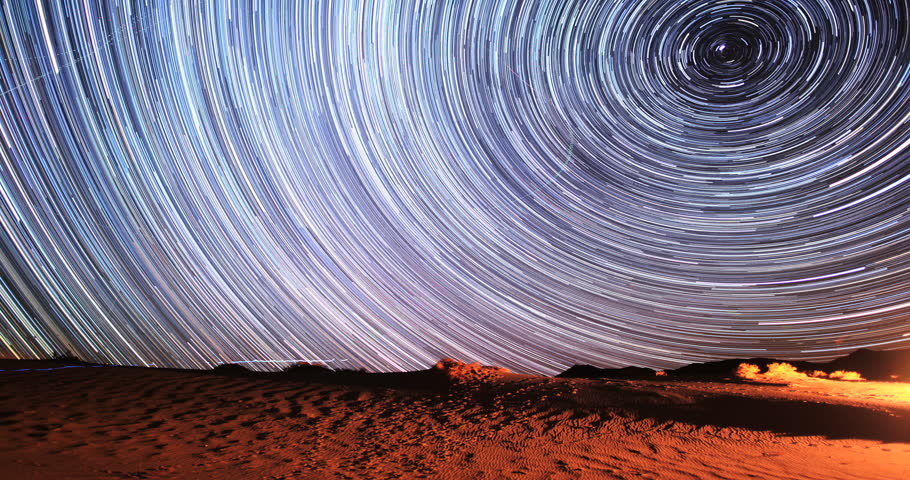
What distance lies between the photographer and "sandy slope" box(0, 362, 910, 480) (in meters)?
5.62

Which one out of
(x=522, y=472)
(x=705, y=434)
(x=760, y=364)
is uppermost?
(x=760, y=364)

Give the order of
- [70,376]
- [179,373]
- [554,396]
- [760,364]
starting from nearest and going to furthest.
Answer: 1. [554,396]
2. [70,376]
3. [179,373]
4. [760,364]

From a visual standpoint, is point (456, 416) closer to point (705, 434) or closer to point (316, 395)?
point (316, 395)

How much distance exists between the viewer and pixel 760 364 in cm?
1317

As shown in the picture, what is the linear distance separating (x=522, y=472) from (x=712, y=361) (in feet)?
35.3

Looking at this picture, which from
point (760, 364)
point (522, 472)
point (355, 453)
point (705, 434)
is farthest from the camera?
point (760, 364)

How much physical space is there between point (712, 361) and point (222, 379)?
43.5 feet

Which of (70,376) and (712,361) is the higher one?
(712,361)

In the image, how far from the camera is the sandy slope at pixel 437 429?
562 cm

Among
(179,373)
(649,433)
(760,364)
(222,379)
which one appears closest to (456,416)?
(649,433)

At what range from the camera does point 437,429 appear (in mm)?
7441

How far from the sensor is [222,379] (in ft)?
36.3

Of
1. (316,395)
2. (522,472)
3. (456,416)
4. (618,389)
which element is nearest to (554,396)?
(618,389)

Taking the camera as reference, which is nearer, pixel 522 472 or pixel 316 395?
pixel 522 472
